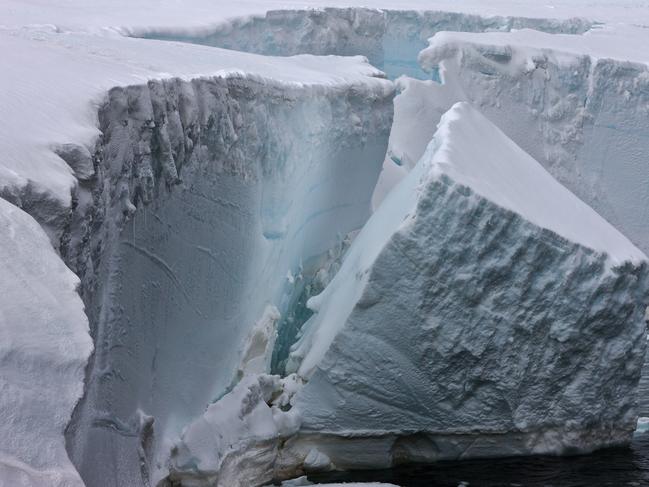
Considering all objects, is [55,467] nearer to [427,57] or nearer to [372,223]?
[372,223]

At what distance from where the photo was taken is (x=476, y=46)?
24.2ft

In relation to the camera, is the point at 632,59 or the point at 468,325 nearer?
the point at 468,325

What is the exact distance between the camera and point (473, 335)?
3.68 metres

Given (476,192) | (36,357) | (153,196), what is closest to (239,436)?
(153,196)

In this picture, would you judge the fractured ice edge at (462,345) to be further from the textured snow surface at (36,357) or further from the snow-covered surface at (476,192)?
the textured snow surface at (36,357)

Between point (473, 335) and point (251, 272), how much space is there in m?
0.99

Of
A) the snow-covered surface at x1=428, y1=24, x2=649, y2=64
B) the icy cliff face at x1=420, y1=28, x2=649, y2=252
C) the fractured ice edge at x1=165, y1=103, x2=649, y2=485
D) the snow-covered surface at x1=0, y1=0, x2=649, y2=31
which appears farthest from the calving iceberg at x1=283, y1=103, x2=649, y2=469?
the snow-covered surface at x1=428, y1=24, x2=649, y2=64

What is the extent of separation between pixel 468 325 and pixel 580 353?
0.50m

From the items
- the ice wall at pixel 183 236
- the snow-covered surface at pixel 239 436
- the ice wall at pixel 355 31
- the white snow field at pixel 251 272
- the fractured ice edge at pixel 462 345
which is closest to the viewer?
the white snow field at pixel 251 272

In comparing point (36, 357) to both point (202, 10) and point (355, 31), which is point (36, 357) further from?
point (355, 31)

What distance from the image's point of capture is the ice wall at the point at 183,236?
97.4 inches

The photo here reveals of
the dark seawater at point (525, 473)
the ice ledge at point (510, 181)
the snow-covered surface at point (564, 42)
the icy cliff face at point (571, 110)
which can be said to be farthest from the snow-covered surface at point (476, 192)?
the snow-covered surface at point (564, 42)

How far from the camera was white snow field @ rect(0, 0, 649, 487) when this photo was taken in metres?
1.89

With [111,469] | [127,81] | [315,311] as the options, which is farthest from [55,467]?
[315,311]
